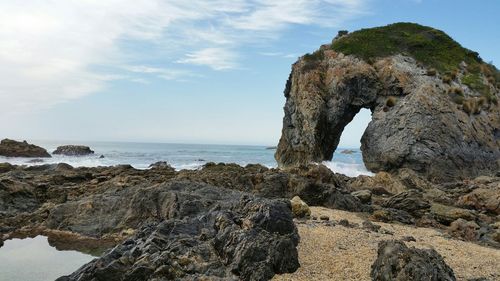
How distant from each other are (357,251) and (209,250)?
3937 mm

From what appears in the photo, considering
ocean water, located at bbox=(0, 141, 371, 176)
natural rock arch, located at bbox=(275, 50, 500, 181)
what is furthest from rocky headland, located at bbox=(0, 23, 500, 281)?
ocean water, located at bbox=(0, 141, 371, 176)

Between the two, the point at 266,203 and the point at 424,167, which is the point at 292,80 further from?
the point at 266,203

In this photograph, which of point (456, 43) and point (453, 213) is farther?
point (456, 43)

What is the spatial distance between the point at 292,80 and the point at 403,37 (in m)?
13.9

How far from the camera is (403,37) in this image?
164ft

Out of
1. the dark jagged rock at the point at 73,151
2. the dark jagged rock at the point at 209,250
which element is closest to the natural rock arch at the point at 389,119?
the dark jagged rock at the point at 209,250

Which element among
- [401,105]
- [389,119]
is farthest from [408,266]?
[401,105]

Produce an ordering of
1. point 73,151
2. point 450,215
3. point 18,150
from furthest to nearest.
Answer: point 73,151 < point 18,150 < point 450,215

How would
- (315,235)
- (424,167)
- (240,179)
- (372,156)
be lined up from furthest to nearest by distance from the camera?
(372,156)
(424,167)
(240,179)
(315,235)

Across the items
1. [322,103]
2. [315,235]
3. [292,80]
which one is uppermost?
[292,80]

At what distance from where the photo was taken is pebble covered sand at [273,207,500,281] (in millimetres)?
9422

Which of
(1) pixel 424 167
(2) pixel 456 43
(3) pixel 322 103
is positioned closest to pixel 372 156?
(1) pixel 424 167

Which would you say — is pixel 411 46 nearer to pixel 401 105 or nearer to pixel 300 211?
pixel 401 105

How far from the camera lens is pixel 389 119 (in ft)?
130
